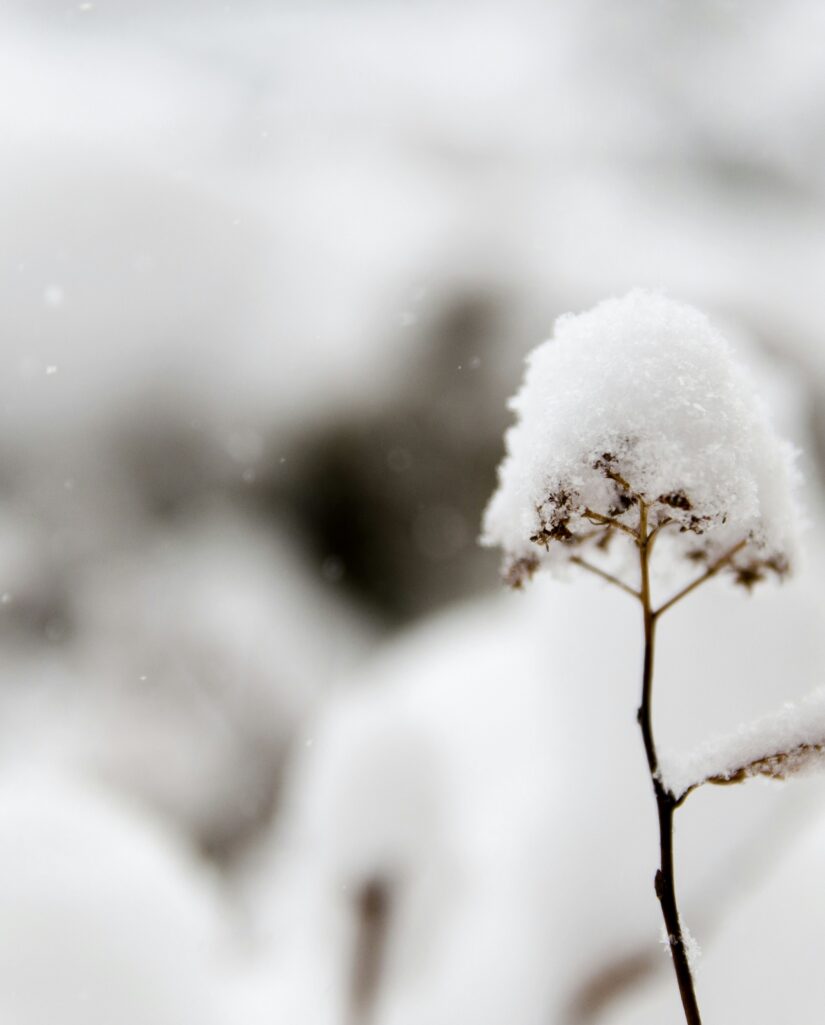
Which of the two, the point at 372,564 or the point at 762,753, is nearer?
the point at 762,753

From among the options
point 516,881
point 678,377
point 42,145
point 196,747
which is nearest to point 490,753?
point 516,881

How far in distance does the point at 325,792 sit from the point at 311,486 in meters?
1.86

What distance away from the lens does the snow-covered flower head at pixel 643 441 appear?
1.26ft

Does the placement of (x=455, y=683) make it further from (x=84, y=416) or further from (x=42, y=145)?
(x=42, y=145)

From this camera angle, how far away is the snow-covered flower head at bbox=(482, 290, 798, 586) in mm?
384

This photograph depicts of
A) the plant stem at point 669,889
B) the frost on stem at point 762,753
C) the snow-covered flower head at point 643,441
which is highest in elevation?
the snow-covered flower head at point 643,441

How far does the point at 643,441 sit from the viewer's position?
1.27 feet

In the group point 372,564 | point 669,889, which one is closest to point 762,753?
point 669,889

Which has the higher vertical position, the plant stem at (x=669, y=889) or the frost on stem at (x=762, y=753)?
the frost on stem at (x=762, y=753)

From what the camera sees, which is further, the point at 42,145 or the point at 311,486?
the point at 42,145

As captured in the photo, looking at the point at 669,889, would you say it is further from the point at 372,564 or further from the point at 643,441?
the point at 372,564

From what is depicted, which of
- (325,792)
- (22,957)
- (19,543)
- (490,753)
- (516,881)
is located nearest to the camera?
(22,957)

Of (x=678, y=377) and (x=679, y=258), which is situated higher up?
(x=679, y=258)

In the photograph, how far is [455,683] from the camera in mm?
1142
